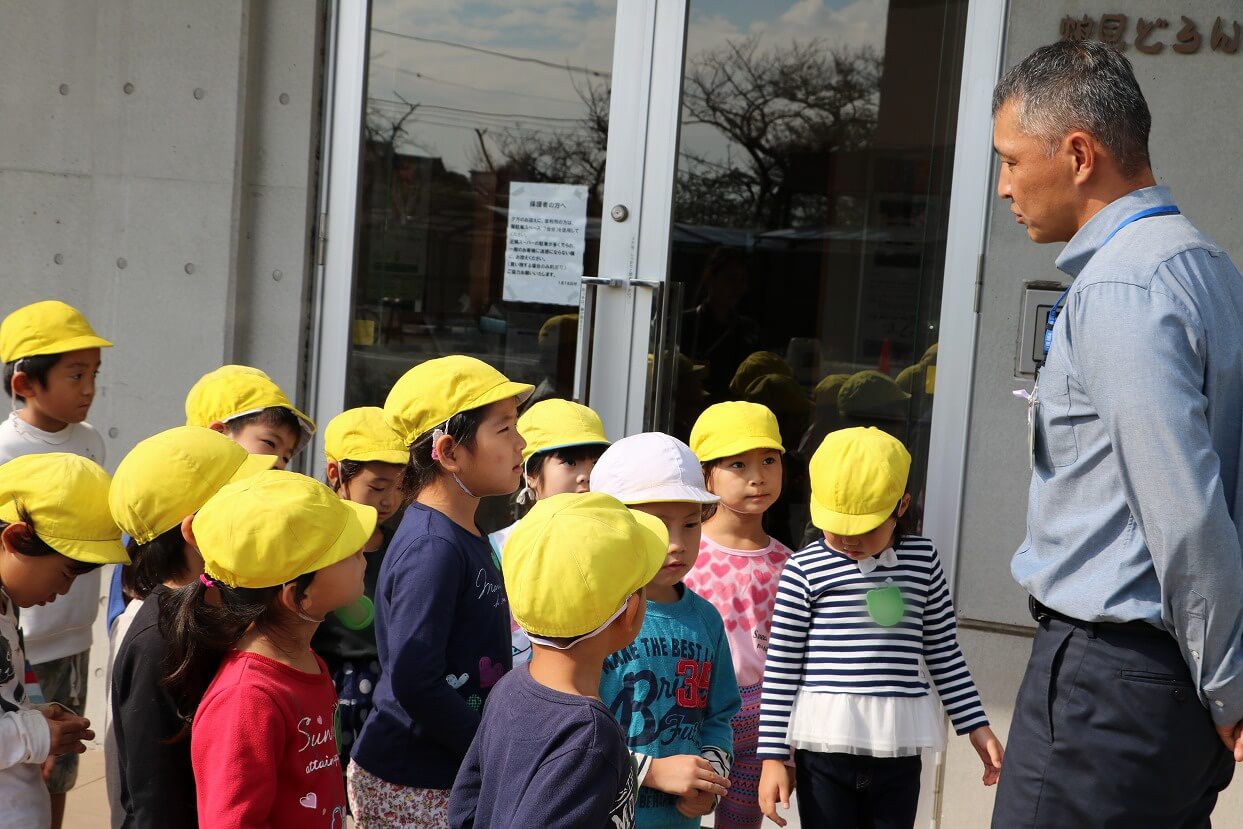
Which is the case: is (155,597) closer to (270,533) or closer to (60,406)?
(270,533)

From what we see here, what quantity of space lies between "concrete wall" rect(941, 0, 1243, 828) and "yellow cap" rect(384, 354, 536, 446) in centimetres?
201

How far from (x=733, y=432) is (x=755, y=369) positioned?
3.74 feet

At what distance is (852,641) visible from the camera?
3215mm

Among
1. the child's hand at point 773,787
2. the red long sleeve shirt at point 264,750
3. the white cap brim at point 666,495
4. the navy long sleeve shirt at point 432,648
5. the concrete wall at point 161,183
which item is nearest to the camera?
the red long sleeve shirt at point 264,750

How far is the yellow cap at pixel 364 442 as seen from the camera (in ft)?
12.1

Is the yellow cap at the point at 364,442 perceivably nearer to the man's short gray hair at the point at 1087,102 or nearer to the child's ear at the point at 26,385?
the child's ear at the point at 26,385

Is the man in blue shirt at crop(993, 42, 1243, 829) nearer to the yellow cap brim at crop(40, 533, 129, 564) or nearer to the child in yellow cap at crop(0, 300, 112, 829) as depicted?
the yellow cap brim at crop(40, 533, 129, 564)

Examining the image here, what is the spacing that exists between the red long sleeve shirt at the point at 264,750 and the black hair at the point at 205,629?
0.17 feet

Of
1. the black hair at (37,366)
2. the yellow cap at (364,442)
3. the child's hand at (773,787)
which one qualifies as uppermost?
the black hair at (37,366)

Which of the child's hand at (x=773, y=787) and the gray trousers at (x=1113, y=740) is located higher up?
the gray trousers at (x=1113, y=740)

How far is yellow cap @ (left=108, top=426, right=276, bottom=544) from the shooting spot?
2791 mm

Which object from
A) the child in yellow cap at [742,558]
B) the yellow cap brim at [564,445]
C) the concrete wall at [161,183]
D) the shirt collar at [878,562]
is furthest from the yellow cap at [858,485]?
the concrete wall at [161,183]

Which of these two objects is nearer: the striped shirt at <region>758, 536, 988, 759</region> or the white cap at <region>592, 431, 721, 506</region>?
the white cap at <region>592, 431, 721, 506</region>

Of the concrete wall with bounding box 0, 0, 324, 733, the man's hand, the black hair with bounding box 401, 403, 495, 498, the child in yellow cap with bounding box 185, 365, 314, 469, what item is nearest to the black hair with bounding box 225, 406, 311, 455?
the child in yellow cap with bounding box 185, 365, 314, 469
